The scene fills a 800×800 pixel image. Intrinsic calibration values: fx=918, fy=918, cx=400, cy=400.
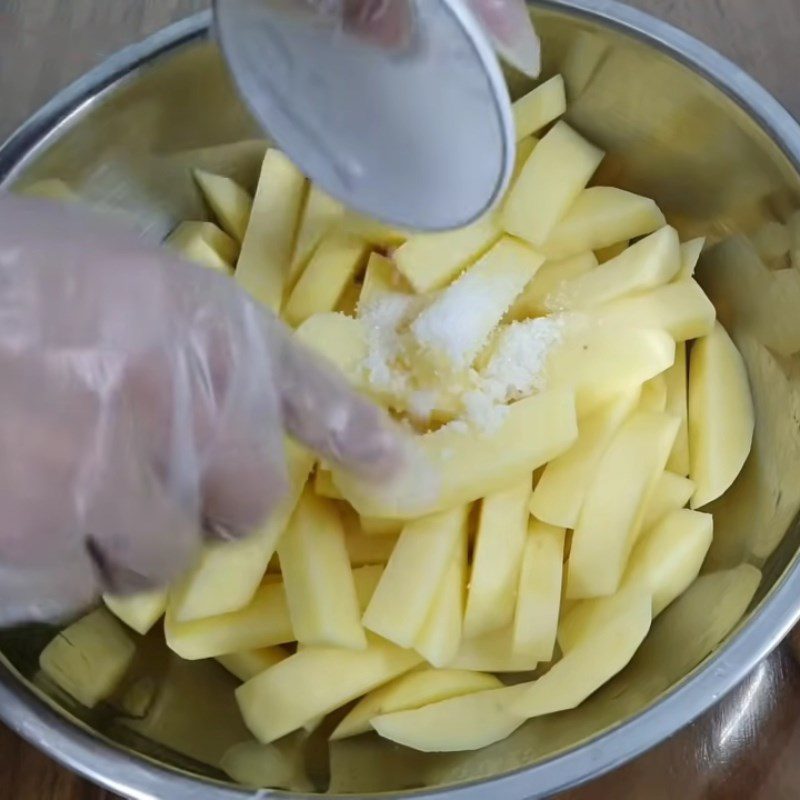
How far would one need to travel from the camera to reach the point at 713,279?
124 centimetres

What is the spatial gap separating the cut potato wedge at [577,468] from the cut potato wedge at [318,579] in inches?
8.9

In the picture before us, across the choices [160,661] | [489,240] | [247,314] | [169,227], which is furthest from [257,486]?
[169,227]

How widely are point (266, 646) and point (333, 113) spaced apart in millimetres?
616

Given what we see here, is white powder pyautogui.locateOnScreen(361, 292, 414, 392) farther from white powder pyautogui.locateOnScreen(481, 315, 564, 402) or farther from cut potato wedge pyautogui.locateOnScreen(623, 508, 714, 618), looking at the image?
cut potato wedge pyautogui.locateOnScreen(623, 508, 714, 618)

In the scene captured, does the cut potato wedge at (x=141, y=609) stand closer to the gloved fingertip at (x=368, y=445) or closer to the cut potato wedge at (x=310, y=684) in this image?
the cut potato wedge at (x=310, y=684)

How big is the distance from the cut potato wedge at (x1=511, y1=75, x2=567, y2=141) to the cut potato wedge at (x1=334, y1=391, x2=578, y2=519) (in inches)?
15.8

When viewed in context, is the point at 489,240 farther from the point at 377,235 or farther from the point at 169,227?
the point at 169,227

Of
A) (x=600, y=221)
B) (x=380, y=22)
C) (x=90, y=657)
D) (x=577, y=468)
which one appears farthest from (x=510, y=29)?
(x=90, y=657)

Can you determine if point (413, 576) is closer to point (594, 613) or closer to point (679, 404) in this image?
point (594, 613)

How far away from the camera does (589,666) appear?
36.7 inches

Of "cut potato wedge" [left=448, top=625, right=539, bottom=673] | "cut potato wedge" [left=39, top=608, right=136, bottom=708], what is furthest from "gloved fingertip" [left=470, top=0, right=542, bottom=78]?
"cut potato wedge" [left=39, top=608, right=136, bottom=708]

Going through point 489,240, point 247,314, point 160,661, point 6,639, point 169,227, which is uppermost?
point 247,314

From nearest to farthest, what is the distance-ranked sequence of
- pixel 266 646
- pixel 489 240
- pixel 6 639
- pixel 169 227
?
pixel 6 639 < pixel 266 646 < pixel 489 240 < pixel 169 227

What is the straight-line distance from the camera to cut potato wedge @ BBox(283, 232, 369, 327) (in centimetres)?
117
